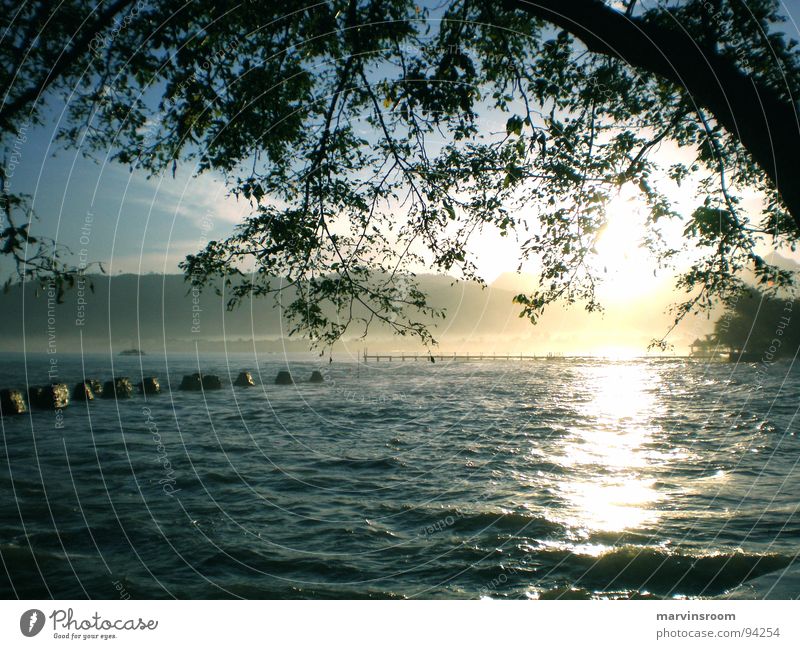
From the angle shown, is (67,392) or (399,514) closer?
(399,514)

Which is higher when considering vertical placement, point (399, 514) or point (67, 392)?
point (399, 514)

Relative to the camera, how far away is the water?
734 centimetres

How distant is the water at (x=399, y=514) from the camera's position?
7.34m

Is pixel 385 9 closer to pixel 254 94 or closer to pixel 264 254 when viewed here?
pixel 254 94

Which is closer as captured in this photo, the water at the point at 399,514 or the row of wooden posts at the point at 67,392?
the water at the point at 399,514

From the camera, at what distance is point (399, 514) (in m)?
10.5

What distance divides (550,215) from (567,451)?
12167 millimetres

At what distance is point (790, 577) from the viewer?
6.86m

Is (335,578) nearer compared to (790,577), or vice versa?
(790,577)

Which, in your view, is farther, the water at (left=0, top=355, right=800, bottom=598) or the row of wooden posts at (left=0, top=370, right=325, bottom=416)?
the row of wooden posts at (left=0, top=370, right=325, bottom=416)
